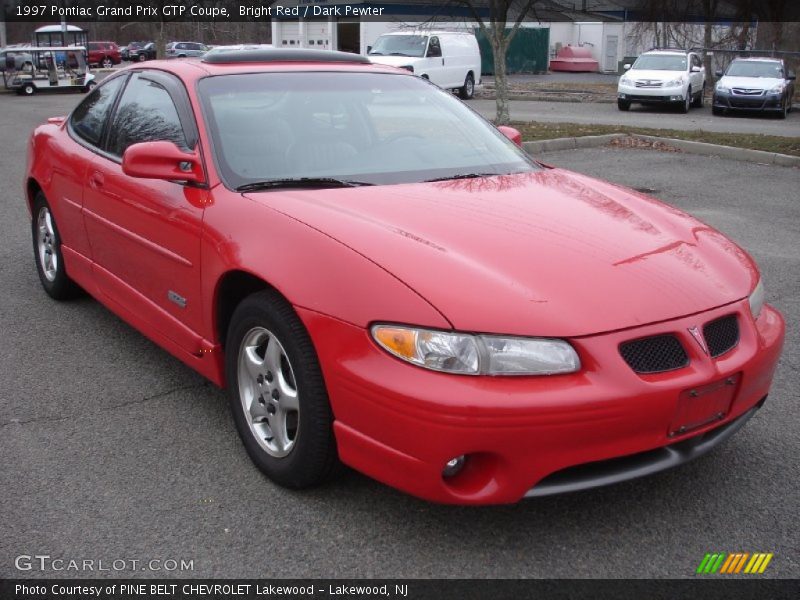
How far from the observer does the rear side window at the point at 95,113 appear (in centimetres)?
473

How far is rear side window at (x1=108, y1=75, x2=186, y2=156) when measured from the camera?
395 centimetres

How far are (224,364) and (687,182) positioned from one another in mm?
8556

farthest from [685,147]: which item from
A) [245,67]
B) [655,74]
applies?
[245,67]

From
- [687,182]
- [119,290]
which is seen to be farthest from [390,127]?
[687,182]

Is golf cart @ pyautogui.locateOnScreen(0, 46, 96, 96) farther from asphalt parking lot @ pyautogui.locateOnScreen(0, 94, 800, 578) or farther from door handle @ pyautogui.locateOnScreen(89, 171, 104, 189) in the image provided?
asphalt parking lot @ pyautogui.locateOnScreen(0, 94, 800, 578)

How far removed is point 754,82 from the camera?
2162 cm

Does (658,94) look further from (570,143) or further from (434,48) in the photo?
(570,143)

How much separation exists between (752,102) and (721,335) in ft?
67.9

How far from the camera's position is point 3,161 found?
41.3 ft

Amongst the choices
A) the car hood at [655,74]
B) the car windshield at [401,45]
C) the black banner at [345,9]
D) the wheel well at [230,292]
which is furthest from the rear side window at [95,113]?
the black banner at [345,9]

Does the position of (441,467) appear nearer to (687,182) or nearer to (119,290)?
(119,290)

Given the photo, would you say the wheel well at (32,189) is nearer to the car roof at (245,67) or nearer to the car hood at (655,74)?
the car roof at (245,67)

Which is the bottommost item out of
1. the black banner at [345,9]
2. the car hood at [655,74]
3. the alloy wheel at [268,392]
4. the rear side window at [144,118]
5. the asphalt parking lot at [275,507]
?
the asphalt parking lot at [275,507]

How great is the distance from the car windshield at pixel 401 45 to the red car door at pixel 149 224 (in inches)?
828
